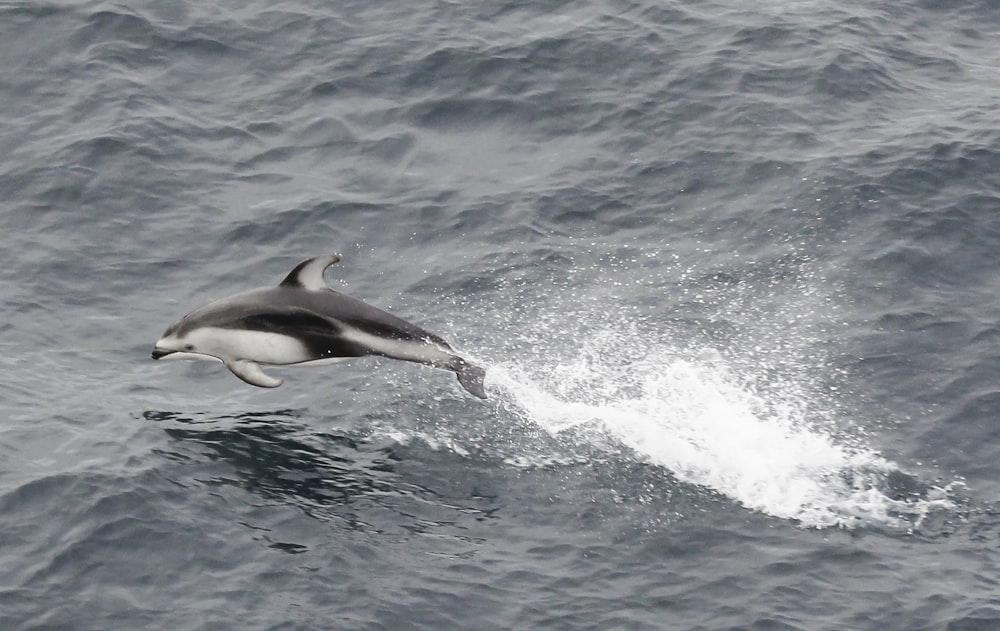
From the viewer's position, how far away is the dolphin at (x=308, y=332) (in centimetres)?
1973

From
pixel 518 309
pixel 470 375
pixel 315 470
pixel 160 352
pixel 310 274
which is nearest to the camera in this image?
pixel 470 375

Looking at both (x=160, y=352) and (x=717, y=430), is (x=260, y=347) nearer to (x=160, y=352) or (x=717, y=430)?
(x=160, y=352)

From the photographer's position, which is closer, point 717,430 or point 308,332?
point 308,332

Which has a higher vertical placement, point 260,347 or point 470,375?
point 260,347

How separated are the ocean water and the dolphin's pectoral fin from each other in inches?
42.8

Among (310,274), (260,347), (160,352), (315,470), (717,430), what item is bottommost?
(717,430)

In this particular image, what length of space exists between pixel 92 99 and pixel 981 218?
15534 millimetres

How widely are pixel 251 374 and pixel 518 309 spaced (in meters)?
5.14

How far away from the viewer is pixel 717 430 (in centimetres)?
2139

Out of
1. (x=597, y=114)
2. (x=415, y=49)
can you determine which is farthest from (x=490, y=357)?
(x=415, y=49)

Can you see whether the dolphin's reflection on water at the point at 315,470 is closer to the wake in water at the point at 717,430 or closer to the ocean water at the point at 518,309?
the ocean water at the point at 518,309

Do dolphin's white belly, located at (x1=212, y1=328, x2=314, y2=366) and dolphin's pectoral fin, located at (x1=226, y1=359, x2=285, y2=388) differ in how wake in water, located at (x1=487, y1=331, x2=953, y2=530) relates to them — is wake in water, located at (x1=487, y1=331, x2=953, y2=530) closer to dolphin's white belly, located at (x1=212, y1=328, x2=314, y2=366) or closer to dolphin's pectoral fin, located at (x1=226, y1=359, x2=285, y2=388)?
dolphin's white belly, located at (x1=212, y1=328, x2=314, y2=366)

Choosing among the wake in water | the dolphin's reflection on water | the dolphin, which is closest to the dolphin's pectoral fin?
the dolphin

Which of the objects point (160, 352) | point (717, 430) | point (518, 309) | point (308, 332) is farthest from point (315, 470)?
point (717, 430)
